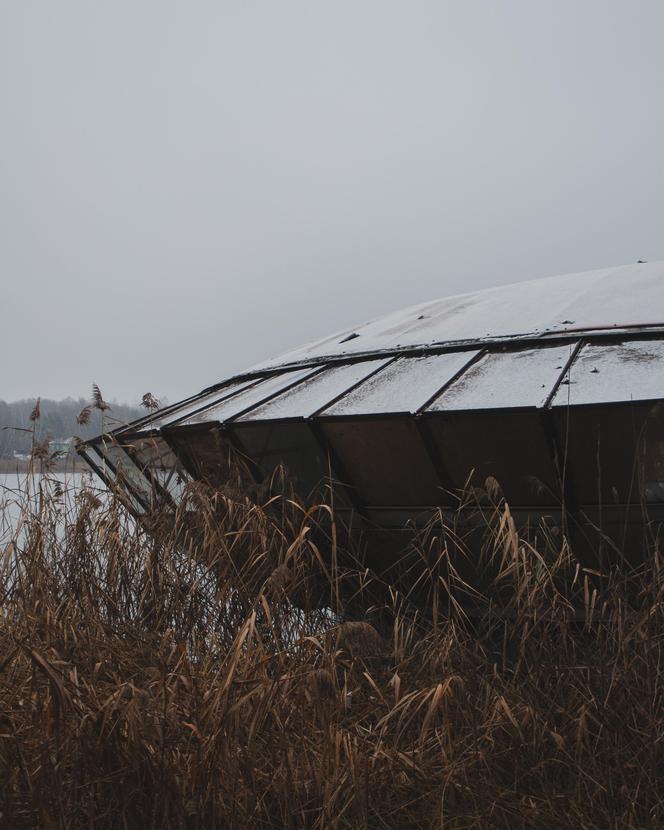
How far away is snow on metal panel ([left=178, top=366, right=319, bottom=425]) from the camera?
5648 mm

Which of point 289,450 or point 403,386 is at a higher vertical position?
point 403,386

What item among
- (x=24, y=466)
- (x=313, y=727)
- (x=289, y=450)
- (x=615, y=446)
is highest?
(x=24, y=466)

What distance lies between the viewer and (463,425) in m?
4.52

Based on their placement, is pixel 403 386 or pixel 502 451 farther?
pixel 403 386

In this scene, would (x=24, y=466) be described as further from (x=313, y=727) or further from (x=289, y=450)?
(x=313, y=727)

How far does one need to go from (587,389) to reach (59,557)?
9.63ft

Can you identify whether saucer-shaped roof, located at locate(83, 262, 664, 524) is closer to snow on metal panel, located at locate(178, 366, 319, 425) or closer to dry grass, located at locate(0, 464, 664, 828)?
snow on metal panel, located at locate(178, 366, 319, 425)

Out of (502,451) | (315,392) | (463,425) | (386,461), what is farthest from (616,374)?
(315,392)

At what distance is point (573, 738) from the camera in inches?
119

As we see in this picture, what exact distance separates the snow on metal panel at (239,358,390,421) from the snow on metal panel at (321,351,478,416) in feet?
0.46

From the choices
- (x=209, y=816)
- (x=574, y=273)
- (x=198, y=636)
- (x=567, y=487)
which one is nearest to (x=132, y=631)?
(x=198, y=636)

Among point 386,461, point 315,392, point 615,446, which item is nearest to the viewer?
point 615,446

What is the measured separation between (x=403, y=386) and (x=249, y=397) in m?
1.51

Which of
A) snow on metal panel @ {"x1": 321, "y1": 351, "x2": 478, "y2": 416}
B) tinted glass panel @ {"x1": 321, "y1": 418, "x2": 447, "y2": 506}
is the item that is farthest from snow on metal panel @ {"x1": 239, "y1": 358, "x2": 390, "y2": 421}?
tinted glass panel @ {"x1": 321, "y1": 418, "x2": 447, "y2": 506}
